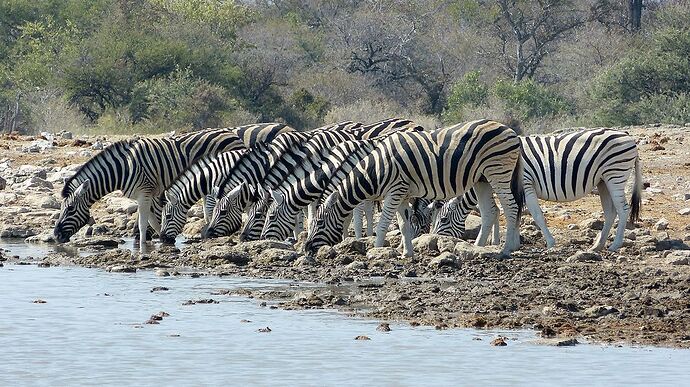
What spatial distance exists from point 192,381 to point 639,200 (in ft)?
22.6

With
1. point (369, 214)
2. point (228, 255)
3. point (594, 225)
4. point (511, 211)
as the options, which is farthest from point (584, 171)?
point (228, 255)

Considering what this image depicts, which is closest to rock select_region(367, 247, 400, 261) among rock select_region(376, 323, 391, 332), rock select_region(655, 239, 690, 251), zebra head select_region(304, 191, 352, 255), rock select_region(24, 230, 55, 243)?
zebra head select_region(304, 191, 352, 255)

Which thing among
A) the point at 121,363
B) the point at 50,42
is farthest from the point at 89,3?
the point at 121,363

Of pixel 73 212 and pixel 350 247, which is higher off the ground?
pixel 73 212

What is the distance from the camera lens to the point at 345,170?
44.3 ft

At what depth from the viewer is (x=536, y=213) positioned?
13.4 m

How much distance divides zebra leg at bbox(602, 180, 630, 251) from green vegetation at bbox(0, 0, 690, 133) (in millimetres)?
13793

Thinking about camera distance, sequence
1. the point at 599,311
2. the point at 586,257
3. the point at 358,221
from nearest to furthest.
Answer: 1. the point at 599,311
2. the point at 586,257
3. the point at 358,221

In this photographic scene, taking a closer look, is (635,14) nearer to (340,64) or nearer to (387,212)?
(340,64)

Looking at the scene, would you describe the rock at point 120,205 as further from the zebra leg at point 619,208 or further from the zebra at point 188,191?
the zebra leg at point 619,208

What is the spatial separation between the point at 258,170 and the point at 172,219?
111 centimetres

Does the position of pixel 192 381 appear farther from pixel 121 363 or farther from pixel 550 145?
pixel 550 145

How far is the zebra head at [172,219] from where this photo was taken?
15.3m

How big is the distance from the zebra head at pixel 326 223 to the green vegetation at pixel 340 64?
14374mm
